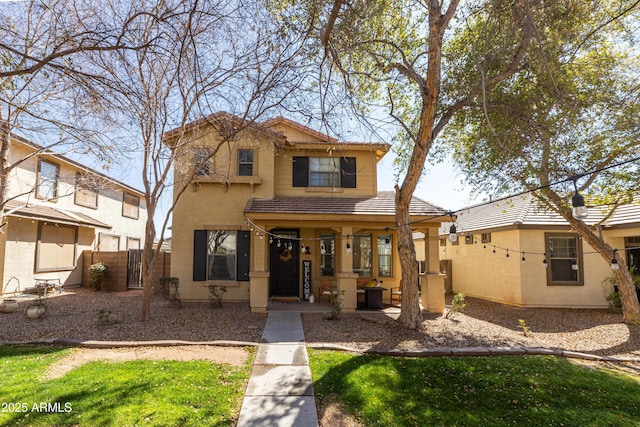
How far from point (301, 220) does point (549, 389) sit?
7.12 metres

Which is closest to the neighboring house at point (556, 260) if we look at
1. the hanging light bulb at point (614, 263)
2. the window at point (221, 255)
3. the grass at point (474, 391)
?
the hanging light bulb at point (614, 263)

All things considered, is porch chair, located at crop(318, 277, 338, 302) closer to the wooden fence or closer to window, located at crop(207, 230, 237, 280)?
window, located at crop(207, 230, 237, 280)

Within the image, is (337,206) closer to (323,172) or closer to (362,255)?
(323,172)

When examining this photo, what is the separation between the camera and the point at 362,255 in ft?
42.2

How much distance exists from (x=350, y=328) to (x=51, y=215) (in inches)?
486

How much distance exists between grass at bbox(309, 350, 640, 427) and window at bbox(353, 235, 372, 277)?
649 centimetres

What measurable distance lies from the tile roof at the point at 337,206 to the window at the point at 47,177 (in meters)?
9.06

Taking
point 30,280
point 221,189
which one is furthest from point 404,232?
point 30,280

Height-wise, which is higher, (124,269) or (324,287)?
(124,269)

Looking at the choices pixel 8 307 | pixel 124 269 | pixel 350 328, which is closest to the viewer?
pixel 350 328

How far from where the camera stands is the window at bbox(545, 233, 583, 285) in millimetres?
12008

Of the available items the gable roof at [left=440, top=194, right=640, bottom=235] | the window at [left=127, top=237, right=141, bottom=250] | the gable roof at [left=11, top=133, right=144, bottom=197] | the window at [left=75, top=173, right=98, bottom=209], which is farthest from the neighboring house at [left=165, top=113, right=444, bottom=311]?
the window at [left=127, top=237, right=141, bottom=250]

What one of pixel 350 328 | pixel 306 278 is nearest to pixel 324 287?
pixel 306 278

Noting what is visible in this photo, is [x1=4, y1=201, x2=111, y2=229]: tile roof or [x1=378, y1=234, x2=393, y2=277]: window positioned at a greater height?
[x1=4, y1=201, x2=111, y2=229]: tile roof
